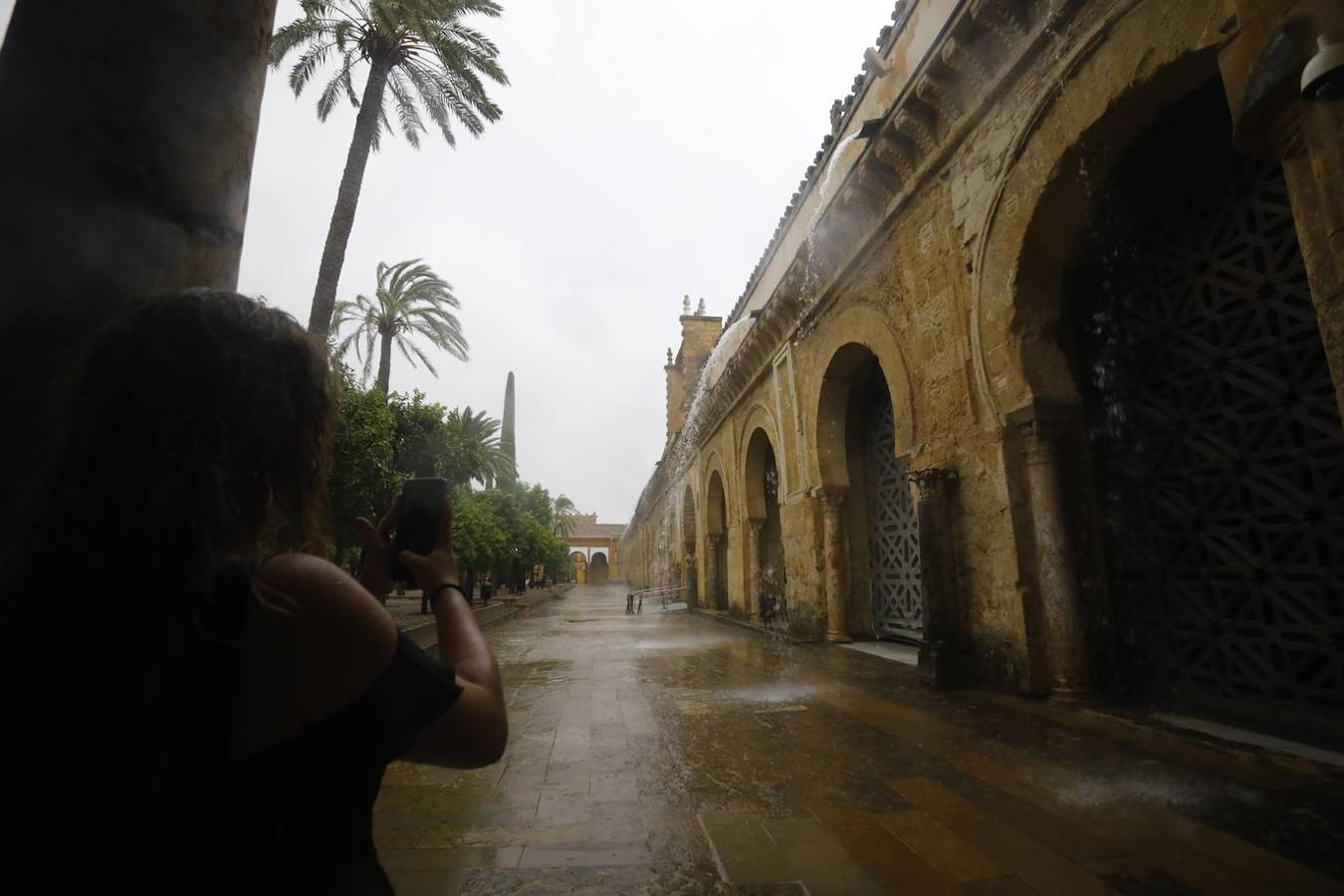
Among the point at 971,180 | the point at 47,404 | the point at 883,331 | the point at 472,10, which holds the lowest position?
the point at 47,404

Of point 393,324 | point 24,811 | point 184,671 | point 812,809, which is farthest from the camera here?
point 393,324

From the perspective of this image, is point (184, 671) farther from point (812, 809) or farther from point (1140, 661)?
point (1140, 661)

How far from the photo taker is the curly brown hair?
0.70m

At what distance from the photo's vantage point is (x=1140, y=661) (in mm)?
4922

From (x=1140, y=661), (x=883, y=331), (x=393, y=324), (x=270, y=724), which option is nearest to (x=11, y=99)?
(x=270, y=724)

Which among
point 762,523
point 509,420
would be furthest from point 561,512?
point 762,523

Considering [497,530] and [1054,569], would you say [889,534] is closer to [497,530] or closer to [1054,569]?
[1054,569]

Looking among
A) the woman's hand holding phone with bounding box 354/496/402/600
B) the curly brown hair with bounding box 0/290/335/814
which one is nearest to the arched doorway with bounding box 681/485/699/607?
the woman's hand holding phone with bounding box 354/496/402/600

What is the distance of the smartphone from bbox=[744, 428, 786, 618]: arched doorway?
40.0 feet

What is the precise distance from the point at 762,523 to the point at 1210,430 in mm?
9843

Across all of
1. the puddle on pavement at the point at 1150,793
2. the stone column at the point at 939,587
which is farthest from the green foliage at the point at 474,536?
the puddle on pavement at the point at 1150,793

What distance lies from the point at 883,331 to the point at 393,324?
797 inches

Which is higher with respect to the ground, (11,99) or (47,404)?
(11,99)

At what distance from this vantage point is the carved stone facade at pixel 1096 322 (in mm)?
3770
